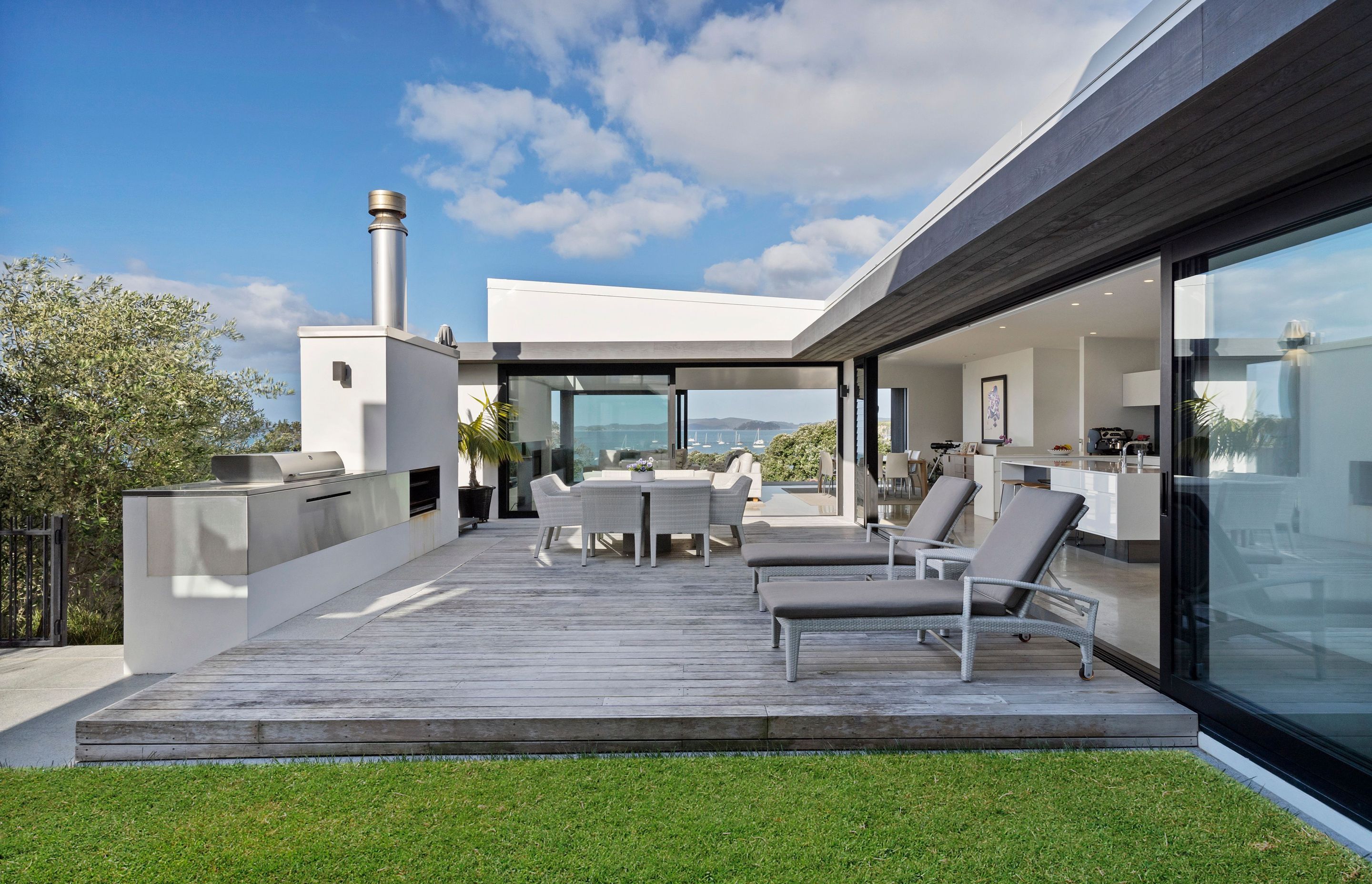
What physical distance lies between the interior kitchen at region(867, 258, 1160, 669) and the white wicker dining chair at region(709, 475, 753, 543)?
8.14 feet

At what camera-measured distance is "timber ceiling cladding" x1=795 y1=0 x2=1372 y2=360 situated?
71.2 inches

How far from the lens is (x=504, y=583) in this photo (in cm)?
611

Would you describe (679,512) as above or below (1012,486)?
below

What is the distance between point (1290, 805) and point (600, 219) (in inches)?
1018

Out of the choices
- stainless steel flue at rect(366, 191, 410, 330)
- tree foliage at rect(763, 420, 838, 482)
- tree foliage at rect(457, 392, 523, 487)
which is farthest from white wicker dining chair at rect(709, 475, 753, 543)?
tree foliage at rect(763, 420, 838, 482)

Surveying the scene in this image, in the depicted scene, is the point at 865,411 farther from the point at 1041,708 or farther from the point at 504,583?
the point at 1041,708

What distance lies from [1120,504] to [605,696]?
575 cm

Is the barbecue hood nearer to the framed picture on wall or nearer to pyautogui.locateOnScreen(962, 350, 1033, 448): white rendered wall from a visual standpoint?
A: pyautogui.locateOnScreen(962, 350, 1033, 448): white rendered wall

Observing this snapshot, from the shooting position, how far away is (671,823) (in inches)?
101

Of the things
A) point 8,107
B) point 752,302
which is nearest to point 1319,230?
point 752,302

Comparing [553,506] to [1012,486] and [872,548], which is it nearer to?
[872,548]

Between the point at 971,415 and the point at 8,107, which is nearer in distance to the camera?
the point at 8,107

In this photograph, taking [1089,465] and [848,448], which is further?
[848,448]

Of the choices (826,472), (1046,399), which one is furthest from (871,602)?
(826,472)
